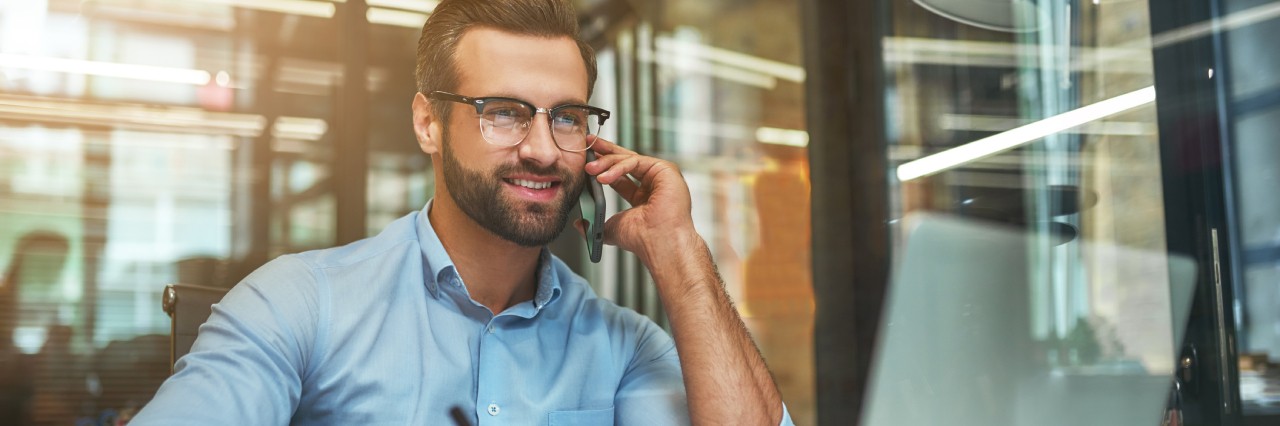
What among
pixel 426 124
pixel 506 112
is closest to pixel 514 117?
pixel 506 112

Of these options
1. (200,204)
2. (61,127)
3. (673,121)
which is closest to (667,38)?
(673,121)

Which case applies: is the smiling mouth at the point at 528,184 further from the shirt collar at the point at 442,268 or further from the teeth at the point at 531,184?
the shirt collar at the point at 442,268

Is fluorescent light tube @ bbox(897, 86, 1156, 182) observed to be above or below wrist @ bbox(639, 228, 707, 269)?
above

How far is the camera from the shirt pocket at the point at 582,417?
129 cm

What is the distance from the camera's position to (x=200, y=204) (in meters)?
3.34

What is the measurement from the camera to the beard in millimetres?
1311

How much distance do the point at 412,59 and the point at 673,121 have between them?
3.45 ft

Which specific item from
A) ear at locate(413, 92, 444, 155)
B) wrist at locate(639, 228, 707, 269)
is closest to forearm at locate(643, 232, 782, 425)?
wrist at locate(639, 228, 707, 269)

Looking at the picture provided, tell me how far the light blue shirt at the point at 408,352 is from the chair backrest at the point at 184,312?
0.26m

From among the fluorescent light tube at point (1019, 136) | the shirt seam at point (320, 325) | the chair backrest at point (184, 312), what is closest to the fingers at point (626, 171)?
the shirt seam at point (320, 325)

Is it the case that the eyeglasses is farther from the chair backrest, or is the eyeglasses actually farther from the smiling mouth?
the chair backrest

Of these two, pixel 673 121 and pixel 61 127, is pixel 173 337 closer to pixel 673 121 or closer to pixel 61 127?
pixel 61 127

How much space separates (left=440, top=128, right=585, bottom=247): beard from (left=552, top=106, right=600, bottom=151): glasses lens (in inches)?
1.5

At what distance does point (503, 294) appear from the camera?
54.9 inches
